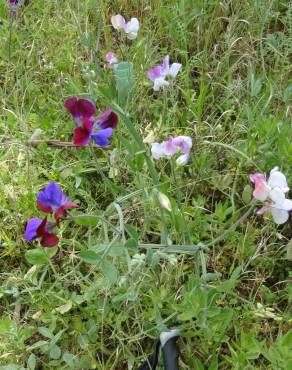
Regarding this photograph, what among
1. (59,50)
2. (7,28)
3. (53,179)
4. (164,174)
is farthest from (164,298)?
(7,28)

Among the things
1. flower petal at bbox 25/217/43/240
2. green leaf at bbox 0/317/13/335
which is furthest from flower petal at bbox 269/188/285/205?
green leaf at bbox 0/317/13/335

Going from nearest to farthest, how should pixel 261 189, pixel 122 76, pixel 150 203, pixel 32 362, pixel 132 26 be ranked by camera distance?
pixel 261 189, pixel 122 76, pixel 32 362, pixel 150 203, pixel 132 26

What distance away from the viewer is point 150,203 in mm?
1323

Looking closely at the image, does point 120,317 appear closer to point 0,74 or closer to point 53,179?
point 53,179

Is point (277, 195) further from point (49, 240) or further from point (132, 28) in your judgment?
point (132, 28)

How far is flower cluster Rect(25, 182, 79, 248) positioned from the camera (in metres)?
0.99

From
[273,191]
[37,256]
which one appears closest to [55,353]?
[37,256]

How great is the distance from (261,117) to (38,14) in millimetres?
1197

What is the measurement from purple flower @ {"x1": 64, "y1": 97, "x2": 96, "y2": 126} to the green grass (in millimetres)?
92

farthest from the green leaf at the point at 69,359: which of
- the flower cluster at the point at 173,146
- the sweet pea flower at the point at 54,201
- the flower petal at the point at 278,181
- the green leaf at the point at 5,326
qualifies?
the flower petal at the point at 278,181

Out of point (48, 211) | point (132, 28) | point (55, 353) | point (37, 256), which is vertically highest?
point (132, 28)

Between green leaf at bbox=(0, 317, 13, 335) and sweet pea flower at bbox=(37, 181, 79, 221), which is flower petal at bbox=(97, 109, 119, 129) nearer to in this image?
sweet pea flower at bbox=(37, 181, 79, 221)

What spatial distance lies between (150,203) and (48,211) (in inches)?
14.1

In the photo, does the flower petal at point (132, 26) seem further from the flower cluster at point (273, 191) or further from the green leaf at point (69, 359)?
the green leaf at point (69, 359)
